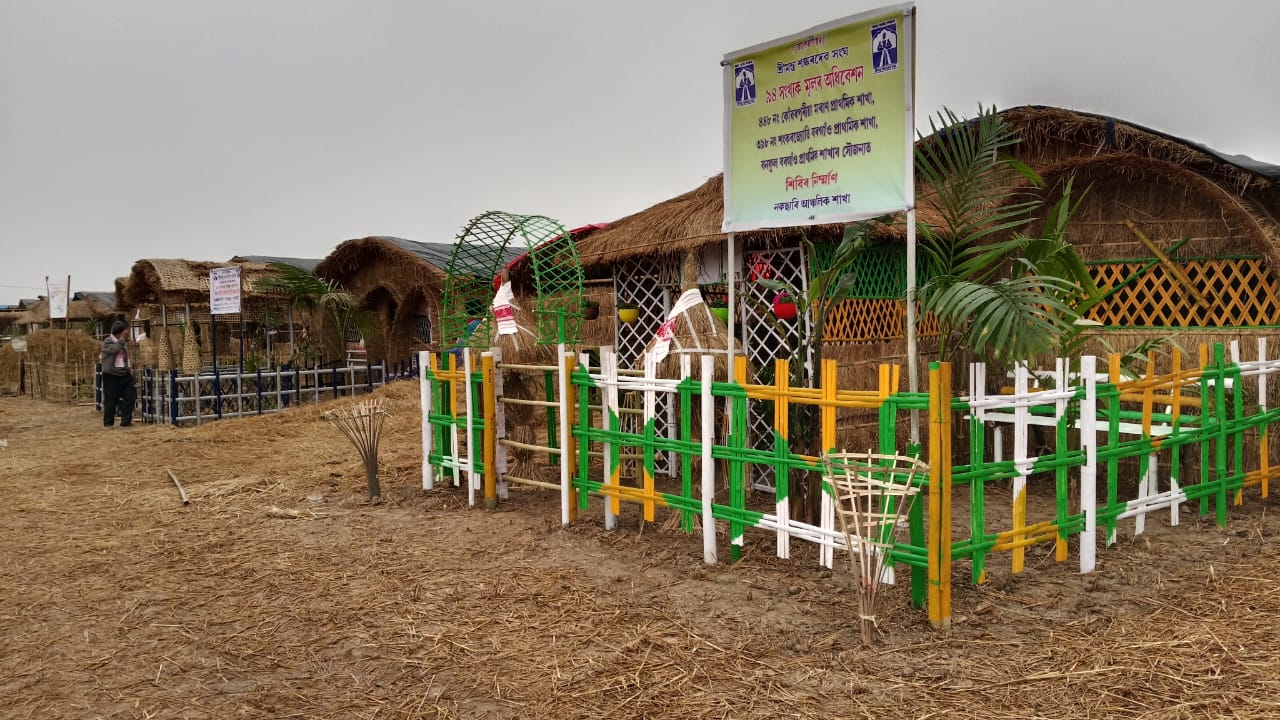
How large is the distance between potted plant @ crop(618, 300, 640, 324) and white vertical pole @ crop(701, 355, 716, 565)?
11.9 ft

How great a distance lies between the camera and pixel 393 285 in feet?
60.3

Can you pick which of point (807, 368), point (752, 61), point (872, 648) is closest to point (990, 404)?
point (872, 648)

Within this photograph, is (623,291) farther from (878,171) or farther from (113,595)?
(113,595)

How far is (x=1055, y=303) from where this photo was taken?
163 inches

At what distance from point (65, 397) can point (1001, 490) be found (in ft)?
59.9

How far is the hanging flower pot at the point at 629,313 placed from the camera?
867 centimetres

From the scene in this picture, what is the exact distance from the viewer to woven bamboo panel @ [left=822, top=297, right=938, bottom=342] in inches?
296

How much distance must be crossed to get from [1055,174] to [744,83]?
425cm

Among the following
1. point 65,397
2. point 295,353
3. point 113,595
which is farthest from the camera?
point 65,397

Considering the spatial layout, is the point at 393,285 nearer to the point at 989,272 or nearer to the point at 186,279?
the point at 186,279

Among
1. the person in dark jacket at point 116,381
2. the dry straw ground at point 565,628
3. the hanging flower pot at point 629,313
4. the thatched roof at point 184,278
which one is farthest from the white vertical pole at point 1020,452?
the thatched roof at point 184,278

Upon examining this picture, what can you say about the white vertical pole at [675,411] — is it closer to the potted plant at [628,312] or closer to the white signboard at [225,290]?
the potted plant at [628,312]

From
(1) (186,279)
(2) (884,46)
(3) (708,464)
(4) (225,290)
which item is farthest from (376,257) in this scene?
(2) (884,46)

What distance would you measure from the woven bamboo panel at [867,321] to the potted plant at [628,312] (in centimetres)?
198
